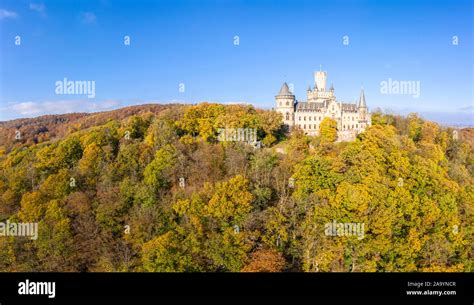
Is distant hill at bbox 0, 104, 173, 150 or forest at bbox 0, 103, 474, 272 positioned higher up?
distant hill at bbox 0, 104, 173, 150

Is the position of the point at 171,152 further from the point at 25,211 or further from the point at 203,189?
the point at 25,211

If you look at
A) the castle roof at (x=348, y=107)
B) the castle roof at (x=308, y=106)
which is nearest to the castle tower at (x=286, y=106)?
the castle roof at (x=308, y=106)

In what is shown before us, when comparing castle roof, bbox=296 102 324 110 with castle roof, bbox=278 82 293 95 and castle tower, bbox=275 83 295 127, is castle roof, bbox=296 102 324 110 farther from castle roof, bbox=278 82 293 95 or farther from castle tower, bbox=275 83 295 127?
castle roof, bbox=278 82 293 95

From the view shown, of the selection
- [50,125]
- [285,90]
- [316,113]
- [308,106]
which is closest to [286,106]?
[285,90]

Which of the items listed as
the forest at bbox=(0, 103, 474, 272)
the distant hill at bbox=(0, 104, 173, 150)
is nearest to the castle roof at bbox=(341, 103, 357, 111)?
the forest at bbox=(0, 103, 474, 272)

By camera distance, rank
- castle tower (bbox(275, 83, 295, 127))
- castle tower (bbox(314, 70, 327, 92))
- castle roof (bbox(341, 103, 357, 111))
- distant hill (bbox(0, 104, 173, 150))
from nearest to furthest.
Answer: castle tower (bbox(275, 83, 295, 127)) → castle roof (bbox(341, 103, 357, 111)) → castle tower (bbox(314, 70, 327, 92)) → distant hill (bbox(0, 104, 173, 150))
